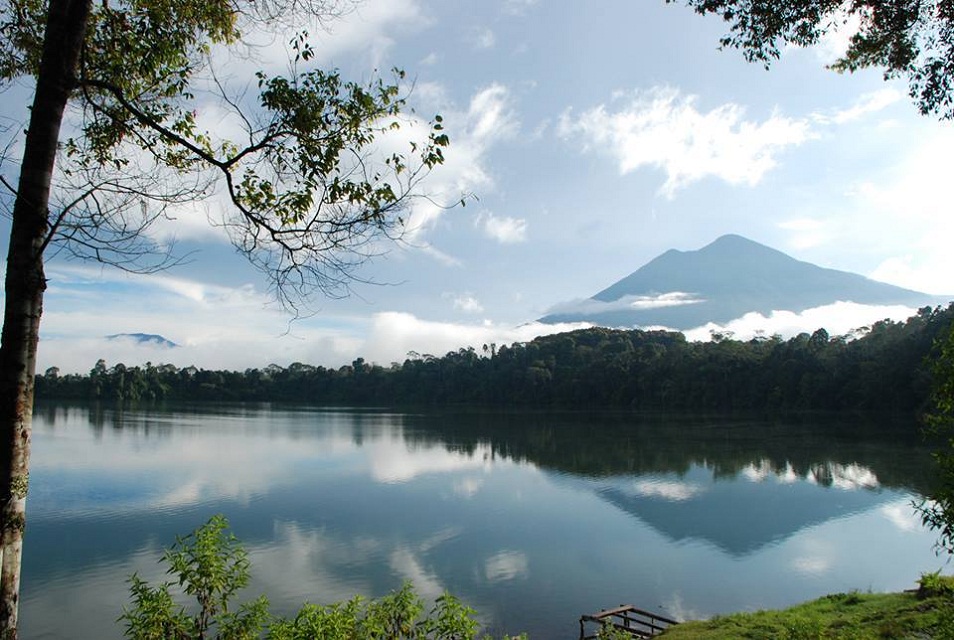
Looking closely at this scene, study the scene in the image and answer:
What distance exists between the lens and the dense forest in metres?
54.1

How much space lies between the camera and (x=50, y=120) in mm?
3068

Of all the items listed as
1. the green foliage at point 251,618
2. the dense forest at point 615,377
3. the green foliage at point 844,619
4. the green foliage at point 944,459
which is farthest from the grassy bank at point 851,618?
the dense forest at point 615,377

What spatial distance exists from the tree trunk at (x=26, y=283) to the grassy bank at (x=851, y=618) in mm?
7832

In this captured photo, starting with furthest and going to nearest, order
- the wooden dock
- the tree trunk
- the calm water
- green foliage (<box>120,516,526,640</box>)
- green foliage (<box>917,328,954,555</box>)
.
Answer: the calm water
the wooden dock
green foliage (<box>120,516,526,640</box>)
green foliage (<box>917,328,954,555</box>)
the tree trunk

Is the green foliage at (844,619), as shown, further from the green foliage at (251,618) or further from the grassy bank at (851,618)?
the green foliage at (251,618)

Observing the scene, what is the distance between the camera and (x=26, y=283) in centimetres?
296

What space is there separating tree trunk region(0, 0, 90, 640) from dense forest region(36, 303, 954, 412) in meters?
32.2

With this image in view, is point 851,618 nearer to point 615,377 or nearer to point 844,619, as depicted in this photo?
point 844,619

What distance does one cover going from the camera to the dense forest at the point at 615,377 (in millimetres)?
54062

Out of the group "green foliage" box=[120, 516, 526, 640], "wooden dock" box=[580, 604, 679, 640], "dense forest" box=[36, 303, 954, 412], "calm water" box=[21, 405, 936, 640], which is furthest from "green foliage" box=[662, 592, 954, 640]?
"dense forest" box=[36, 303, 954, 412]

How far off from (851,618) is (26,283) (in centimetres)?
1177

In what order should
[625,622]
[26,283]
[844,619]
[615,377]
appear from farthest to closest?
1. [615,377]
2. [625,622]
3. [844,619]
4. [26,283]

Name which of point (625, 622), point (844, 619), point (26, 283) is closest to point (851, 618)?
point (844, 619)

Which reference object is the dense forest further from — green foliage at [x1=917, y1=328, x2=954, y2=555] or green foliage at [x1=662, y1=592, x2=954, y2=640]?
green foliage at [x1=917, y1=328, x2=954, y2=555]
